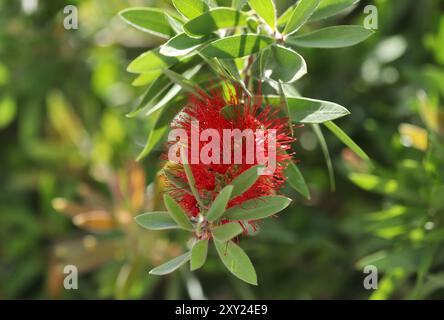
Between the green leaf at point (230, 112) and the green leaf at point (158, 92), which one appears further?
the green leaf at point (158, 92)

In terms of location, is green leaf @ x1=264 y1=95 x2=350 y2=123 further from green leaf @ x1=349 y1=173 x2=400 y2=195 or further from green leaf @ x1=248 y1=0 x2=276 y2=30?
green leaf @ x1=349 y1=173 x2=400 y2=195

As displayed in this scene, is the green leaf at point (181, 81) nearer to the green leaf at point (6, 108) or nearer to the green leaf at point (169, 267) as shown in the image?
the green leaf at point (169, 267)

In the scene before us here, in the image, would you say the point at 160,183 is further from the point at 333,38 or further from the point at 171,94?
the point at 333,38

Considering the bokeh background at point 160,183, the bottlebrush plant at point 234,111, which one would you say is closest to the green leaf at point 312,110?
the bottlebrush plant at point 234,111

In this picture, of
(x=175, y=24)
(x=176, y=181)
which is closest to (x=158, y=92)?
(x=175, y=24)

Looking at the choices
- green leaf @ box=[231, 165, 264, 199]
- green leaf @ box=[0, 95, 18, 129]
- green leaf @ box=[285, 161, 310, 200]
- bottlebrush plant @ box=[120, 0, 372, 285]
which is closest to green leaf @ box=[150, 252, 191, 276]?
bottlebrush plant @ box=[120, 0, 372, 285]

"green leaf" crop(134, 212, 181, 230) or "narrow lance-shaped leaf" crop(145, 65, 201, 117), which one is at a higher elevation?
"narrow lance-shaped leaf" crop(145, 65, 201, 117)
